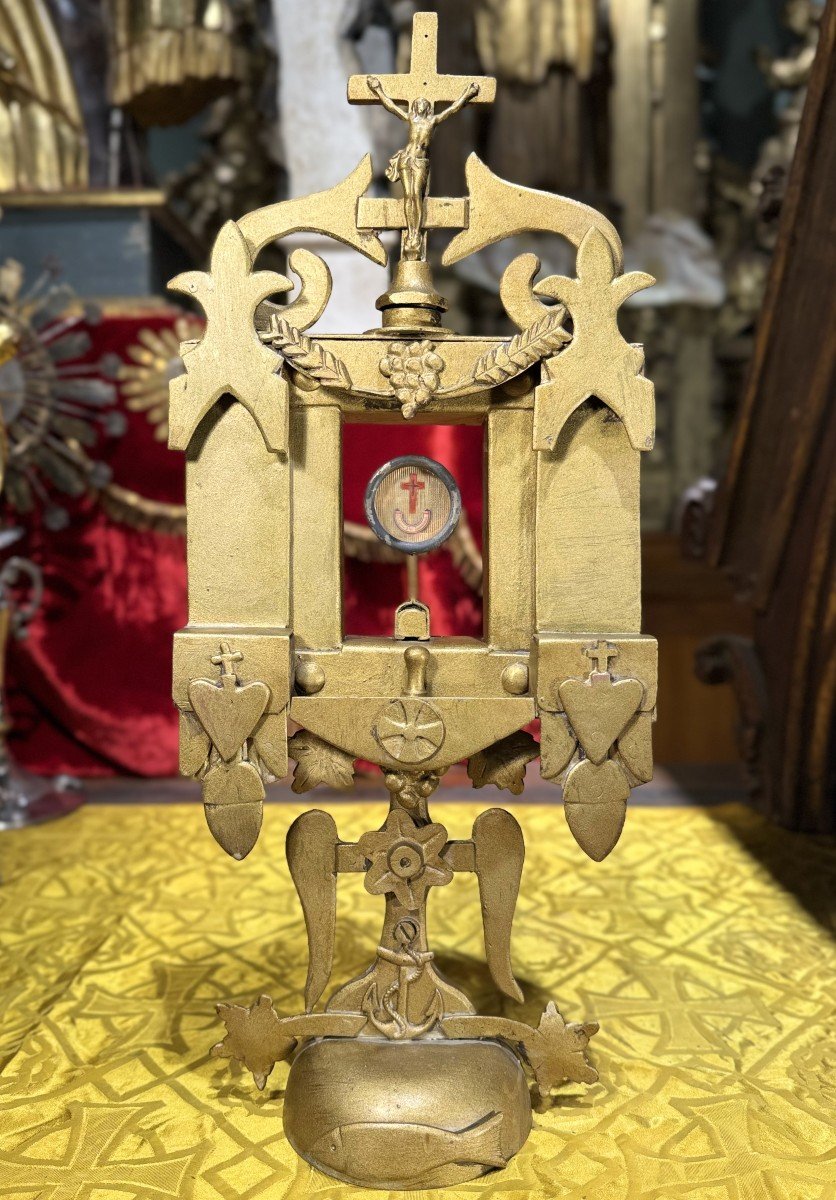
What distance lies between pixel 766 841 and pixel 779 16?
4212mm

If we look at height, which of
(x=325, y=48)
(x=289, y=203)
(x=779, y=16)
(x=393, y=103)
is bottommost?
(x=289, y=203)

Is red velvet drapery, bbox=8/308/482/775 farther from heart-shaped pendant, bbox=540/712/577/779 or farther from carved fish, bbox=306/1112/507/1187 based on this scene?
carved fish, bbox=306/1112/507/1187

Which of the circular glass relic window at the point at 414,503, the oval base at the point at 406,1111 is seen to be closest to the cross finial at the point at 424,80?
the circular glass relic window at the point at 414,503

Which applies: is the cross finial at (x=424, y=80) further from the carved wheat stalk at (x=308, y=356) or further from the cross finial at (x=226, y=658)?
the cross finial at (x=226, y=658)

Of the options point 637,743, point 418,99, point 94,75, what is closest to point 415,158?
point 418,99

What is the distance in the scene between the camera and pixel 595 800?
1.15 metres

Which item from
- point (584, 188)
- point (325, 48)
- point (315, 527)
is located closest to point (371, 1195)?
point (315, 527)

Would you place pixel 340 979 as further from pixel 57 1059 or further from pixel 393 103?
pixel 393 103

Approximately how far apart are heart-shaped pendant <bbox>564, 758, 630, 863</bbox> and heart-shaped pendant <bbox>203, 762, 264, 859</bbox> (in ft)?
1.20

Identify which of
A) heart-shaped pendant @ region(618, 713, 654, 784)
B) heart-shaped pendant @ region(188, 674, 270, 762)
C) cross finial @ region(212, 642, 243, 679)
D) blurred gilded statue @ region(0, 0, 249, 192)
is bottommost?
heart-shaped pendant @ region(618, 713, 654, 784)

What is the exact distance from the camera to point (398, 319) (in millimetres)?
1157

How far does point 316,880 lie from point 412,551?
0.44 m

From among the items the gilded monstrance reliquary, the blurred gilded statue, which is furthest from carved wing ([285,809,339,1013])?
the blurred gilded statue

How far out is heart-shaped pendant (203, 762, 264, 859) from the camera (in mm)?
1141
